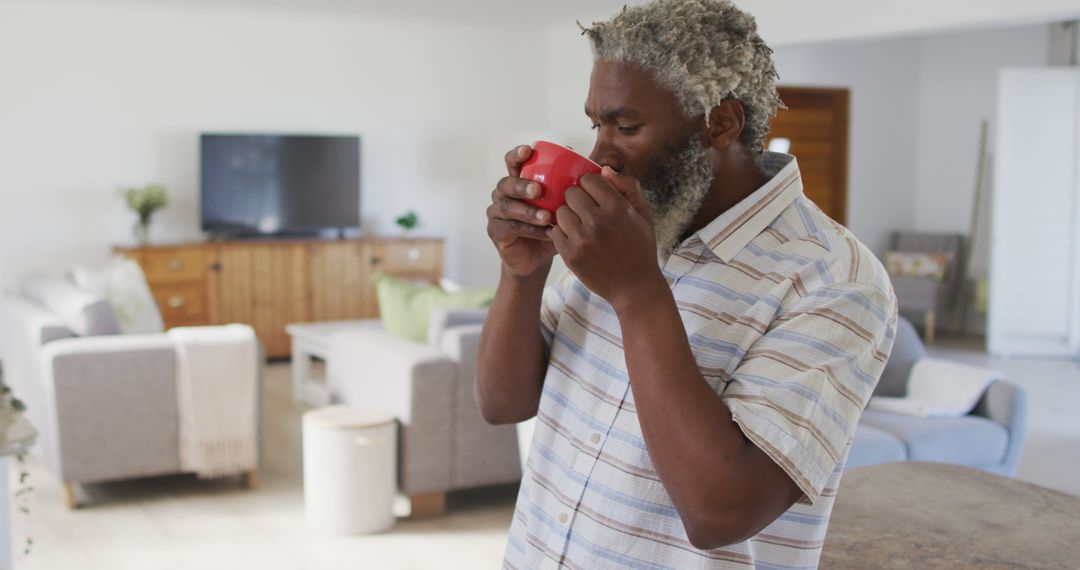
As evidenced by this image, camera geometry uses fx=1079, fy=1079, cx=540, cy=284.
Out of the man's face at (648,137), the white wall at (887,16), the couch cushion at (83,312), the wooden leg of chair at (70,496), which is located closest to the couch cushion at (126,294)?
the couch cushion at (83,312)

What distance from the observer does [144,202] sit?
6723mm

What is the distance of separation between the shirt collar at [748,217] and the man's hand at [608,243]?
0.38 ft

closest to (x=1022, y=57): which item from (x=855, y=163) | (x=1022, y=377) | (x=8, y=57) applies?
(x=855, y=163)

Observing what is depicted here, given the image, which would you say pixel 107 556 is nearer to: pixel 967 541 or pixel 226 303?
pixel 967 541

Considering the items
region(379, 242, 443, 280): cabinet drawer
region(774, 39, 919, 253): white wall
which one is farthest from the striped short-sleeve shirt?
region(774, 39, 919, 253): white wall

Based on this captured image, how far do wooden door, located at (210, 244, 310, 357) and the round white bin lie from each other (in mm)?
3450

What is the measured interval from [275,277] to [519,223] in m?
6.30

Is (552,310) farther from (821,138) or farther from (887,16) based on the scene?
(821,138)

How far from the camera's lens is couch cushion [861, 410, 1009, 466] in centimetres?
355

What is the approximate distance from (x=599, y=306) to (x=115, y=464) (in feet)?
10.8

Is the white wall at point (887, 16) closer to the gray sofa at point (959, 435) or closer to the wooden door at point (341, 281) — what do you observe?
the gray sofa at point (959, 435)

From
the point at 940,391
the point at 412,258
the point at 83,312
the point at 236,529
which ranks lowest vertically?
the point at 236,529

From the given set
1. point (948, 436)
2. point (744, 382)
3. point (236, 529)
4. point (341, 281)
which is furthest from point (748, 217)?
point (341, 281)

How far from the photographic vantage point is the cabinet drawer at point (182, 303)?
666cm
